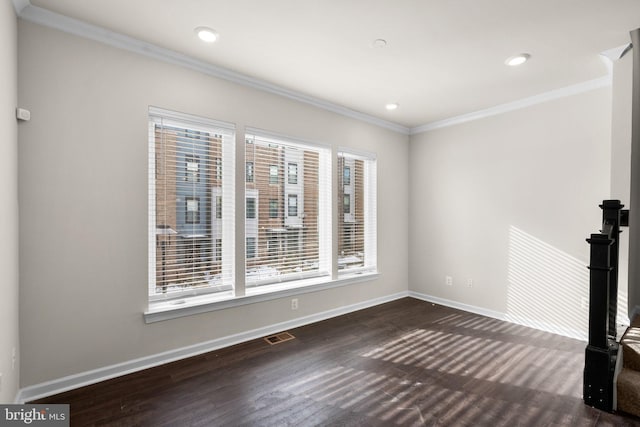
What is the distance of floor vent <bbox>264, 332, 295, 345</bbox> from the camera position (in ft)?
10.4

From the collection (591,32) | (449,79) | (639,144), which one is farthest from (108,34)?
(639,144)

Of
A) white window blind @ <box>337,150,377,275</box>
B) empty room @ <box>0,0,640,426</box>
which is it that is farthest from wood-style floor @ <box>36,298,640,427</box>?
white window blind @ <box>337,150,377,275</box>

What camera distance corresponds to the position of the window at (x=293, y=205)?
11.9ft

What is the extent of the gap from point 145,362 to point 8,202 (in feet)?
5.21

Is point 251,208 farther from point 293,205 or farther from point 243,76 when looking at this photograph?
point 243,76

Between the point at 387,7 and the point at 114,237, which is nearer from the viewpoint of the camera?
the point at 387,7

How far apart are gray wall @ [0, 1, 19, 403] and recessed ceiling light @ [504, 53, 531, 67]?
12.2 ft

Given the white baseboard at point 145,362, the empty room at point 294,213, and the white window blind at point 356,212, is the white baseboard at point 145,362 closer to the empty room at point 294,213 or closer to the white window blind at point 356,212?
the empty room at point 294,213

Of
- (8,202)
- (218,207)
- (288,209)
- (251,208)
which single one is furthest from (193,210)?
(8,202)

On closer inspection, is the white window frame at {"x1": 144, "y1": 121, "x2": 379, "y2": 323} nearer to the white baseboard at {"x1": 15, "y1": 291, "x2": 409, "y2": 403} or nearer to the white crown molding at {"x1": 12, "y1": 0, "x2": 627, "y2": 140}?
the white baseboard at {"x1": 15, "y1": 291, "x2": 409, "y2": 403}

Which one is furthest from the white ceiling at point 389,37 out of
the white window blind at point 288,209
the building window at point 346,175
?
the building window at point 346,175

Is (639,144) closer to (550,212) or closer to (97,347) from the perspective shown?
(550,212)

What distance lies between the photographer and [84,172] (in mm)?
2334

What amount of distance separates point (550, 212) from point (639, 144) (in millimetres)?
1128
